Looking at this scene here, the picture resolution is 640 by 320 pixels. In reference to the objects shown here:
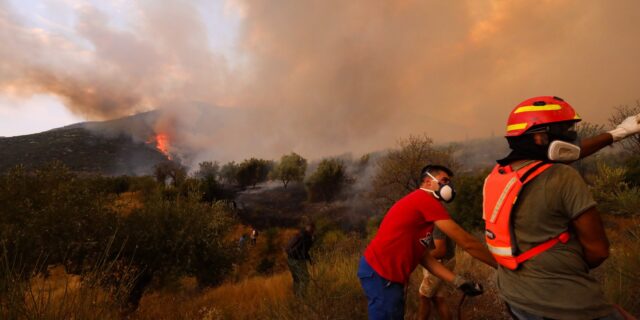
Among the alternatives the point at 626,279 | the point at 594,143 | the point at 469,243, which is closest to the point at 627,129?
the point at 594,143

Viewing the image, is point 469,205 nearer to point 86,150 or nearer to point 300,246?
point 300,246

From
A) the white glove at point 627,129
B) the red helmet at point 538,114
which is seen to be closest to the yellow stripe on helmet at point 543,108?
the red helmet at point 538,114

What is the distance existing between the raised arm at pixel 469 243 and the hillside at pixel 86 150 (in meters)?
117

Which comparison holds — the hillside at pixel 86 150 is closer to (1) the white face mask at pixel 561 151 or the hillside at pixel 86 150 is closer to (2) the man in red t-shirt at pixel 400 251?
(2) the man in red t-shirt at pixel 400 251

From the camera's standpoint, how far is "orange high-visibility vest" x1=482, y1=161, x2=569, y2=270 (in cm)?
175

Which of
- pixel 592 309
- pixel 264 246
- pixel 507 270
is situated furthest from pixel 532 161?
pixel 264 246

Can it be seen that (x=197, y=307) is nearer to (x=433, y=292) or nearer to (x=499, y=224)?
(x=433, y=292)

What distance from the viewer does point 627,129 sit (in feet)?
7.30

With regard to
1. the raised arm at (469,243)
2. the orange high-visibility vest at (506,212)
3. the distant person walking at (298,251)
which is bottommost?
the distant person walking at (298,251)

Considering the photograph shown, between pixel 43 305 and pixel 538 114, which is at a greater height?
pixel 538 114

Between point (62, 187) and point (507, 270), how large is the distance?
44.2ft

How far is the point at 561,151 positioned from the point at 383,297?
6.15 ft

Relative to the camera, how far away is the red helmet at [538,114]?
6.16 feet

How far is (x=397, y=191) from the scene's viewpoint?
100 ft
